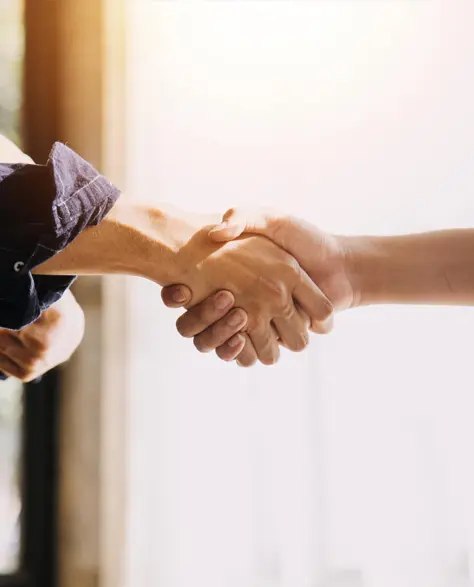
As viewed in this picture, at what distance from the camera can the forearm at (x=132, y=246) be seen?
89 centimetres

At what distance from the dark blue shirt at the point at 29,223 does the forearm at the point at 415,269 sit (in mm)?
573

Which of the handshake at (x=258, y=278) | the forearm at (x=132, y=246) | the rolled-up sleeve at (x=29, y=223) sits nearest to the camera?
the rolled-up sleeve at (x=29, y=223)

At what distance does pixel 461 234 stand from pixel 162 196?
2.41 feet


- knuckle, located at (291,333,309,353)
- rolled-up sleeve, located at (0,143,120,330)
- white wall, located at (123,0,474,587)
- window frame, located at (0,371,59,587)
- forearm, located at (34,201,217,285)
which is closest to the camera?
rolled-up sleeve, located at (0,143,120,330)

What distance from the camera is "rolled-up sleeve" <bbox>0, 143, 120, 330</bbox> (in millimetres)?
737

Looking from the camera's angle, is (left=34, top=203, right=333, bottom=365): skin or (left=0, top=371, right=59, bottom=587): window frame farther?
(left=0, top=371, right=59, bottom=587): window frame

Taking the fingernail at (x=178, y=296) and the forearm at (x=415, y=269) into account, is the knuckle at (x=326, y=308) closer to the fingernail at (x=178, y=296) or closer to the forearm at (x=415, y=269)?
the forearm at (x=415, y=269)

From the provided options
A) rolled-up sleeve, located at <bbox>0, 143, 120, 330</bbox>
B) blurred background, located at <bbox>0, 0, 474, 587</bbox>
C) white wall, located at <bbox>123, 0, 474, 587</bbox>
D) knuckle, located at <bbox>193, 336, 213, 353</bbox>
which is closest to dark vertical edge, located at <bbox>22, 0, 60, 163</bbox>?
blurred background, located at <bbox>0, 0, 474, 587</bbox>

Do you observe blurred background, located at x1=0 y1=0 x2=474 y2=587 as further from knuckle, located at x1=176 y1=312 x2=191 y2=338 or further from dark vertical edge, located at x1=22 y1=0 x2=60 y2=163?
knuckle, located at x1=176 y1=312 x2=191 y2=338

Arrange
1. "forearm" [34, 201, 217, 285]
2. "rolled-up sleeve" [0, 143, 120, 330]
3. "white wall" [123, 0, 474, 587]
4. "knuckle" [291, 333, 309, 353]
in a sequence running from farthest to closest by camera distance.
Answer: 1. "white wall" [123, 0, 474, 587]
2. "knuckle" [291, 333, 309, 353]
3. "forearm" [34, 201, 217, 285]
4. "rolled-up sleeve" [0, 143, 120, 330]

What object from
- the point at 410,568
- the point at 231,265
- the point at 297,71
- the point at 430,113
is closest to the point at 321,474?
the point at 410,568

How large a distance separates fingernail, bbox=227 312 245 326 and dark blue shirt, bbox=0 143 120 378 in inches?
15.2

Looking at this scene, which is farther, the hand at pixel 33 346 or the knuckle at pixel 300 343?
the knuckle at pixel 300 343

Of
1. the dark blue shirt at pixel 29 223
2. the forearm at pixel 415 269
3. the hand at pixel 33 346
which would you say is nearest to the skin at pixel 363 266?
the forearm at pixel 415 269
